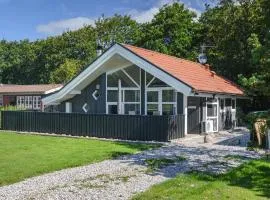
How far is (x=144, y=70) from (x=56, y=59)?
53283 mm

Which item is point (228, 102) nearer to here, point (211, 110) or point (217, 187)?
point (211, 110)

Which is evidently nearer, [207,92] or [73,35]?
[207,92]

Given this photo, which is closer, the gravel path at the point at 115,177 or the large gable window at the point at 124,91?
the gravel path at the point at 115,177

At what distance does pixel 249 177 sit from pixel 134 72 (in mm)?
13532

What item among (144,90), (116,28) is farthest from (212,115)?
(116,28)

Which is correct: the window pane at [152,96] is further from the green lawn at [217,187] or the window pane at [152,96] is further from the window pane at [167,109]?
the green lawn at [217,187]

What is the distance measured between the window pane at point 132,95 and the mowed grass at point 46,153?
16.7ft

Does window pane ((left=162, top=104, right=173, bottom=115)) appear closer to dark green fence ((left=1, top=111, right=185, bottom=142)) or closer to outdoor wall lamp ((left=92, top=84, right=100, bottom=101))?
dark green fence ((left=1, top=111, right=185, bottom=142))

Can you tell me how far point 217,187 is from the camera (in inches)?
427

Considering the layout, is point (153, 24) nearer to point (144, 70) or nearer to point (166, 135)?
point (144, 70)

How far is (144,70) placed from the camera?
24609mm

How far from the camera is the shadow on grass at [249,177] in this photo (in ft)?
37.2

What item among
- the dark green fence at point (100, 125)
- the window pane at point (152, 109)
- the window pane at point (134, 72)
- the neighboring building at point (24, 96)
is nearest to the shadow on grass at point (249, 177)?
the dark green fence at point (100, 125)

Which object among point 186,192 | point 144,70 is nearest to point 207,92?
point 144,70
